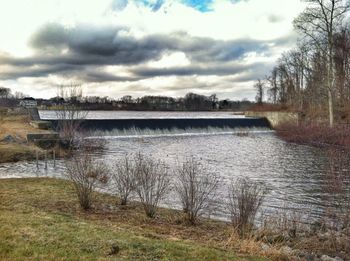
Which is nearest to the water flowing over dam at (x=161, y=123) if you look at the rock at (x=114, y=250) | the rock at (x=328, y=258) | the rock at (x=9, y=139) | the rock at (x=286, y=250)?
the rock at (x=9, y=139)

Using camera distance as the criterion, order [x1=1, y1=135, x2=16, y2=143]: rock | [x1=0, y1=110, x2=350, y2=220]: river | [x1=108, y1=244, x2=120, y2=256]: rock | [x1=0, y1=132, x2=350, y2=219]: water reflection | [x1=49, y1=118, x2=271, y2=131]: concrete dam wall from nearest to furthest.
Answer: [x1=108, y1=244, x2=120, y2=256]: rock, [x1=0, y1=110, x2=350, y2=220]: river, [x1=0, y1=132, x2=350, y2=219]: water reflection, [x1=1, y1=135, x2=16, y2=143]: rock, [x1=49, y1=118, x2=271, y2=131]: concrete dam wall

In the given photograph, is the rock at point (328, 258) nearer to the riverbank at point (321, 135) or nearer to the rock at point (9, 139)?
the riverbank at point (321, 135)

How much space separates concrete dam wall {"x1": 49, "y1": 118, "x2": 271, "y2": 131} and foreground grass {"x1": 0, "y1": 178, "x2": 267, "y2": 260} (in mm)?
25096

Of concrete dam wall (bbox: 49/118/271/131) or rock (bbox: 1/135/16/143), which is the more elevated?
concrete dam wall (bbox: 49/118/271/131)

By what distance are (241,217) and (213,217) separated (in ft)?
6.85

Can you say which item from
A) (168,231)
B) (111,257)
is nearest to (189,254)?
(111,257)

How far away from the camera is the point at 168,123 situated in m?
A: 42.5

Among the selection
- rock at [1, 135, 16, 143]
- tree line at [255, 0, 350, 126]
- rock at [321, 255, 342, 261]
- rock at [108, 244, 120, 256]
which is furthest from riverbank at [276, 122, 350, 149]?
rock at [108, 244, 120, 256]

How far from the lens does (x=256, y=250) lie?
22.0 ft

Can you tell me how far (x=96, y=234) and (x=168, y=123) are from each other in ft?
118

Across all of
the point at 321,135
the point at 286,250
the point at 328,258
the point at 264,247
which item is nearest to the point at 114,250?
the point at 264,247

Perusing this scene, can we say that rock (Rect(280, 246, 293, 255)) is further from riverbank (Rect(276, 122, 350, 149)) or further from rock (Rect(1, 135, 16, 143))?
riverbank (Rect(276, 122, 350, 149))

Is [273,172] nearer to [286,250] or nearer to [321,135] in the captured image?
[286,250]

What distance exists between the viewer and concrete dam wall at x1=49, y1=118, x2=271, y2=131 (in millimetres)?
37188
